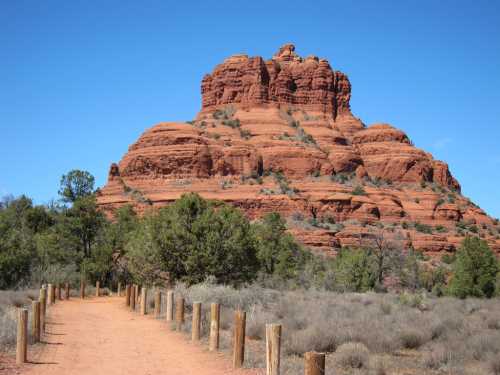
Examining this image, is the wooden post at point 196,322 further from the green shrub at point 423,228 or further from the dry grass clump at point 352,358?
the green shrub at point 423,228

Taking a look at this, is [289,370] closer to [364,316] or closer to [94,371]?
[94,371]

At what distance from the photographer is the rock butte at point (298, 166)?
285 feet

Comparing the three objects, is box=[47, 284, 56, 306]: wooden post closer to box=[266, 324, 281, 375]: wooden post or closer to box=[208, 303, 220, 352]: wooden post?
box=[208, 303, 220, 352]: wooden post

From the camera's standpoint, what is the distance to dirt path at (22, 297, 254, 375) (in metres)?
12.1

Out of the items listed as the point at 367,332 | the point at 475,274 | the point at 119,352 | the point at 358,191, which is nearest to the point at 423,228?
the point at 358,191

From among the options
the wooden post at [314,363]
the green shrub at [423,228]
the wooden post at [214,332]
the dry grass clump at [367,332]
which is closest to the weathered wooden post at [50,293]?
the dry grass clump at [367,332]

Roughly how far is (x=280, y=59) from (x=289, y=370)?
418 feet

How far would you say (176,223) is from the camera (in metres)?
31.0

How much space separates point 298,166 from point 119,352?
84.9 metres

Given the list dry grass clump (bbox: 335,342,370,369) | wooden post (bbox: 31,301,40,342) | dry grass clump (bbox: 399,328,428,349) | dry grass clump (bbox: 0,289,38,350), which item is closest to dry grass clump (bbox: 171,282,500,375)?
dry grass clump (bbox: 399,328,428,349)

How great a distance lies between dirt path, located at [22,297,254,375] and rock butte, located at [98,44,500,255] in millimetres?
57397

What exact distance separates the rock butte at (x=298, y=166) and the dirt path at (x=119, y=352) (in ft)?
188

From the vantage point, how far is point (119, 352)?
1409 centimetres

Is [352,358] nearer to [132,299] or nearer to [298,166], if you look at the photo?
[132,299]
